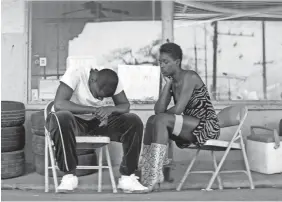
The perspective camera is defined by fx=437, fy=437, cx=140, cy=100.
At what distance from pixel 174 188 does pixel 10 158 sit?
1884 millimetres

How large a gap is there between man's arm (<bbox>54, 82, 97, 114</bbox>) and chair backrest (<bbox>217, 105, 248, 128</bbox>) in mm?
1348

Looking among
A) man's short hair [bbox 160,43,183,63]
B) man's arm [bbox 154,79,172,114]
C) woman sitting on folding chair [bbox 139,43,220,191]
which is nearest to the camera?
woman sitting on folding chair [bbox 139,43,220,191]

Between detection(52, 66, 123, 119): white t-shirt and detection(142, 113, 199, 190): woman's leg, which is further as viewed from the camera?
detection(52, 66, 123, 119): white t-shirt

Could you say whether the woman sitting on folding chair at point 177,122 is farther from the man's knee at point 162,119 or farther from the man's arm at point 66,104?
the man's arm at point 66,104

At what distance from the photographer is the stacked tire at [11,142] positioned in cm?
494

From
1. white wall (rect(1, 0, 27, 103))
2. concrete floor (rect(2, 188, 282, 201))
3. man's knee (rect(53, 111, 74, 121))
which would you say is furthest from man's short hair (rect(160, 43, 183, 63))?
white wall (rect(1, 0, 27, 103))

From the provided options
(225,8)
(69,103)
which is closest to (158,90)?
(225,8)

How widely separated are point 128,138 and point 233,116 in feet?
3.66

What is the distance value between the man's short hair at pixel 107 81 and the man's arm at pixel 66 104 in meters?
0.23

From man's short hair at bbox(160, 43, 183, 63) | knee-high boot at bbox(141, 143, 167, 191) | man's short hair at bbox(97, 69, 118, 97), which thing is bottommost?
knee-high boot at bbox(141, 143, 167, 191)

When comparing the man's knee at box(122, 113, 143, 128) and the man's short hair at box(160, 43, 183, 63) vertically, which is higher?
the man's short hair at box(160, 43, 183, 63)

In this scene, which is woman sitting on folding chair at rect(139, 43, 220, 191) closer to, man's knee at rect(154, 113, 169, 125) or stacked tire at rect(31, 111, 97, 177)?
man's knee at rect(154, 113, 169, 125)

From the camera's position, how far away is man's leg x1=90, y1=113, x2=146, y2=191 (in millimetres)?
4230

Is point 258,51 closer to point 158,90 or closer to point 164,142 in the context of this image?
point 158,90
